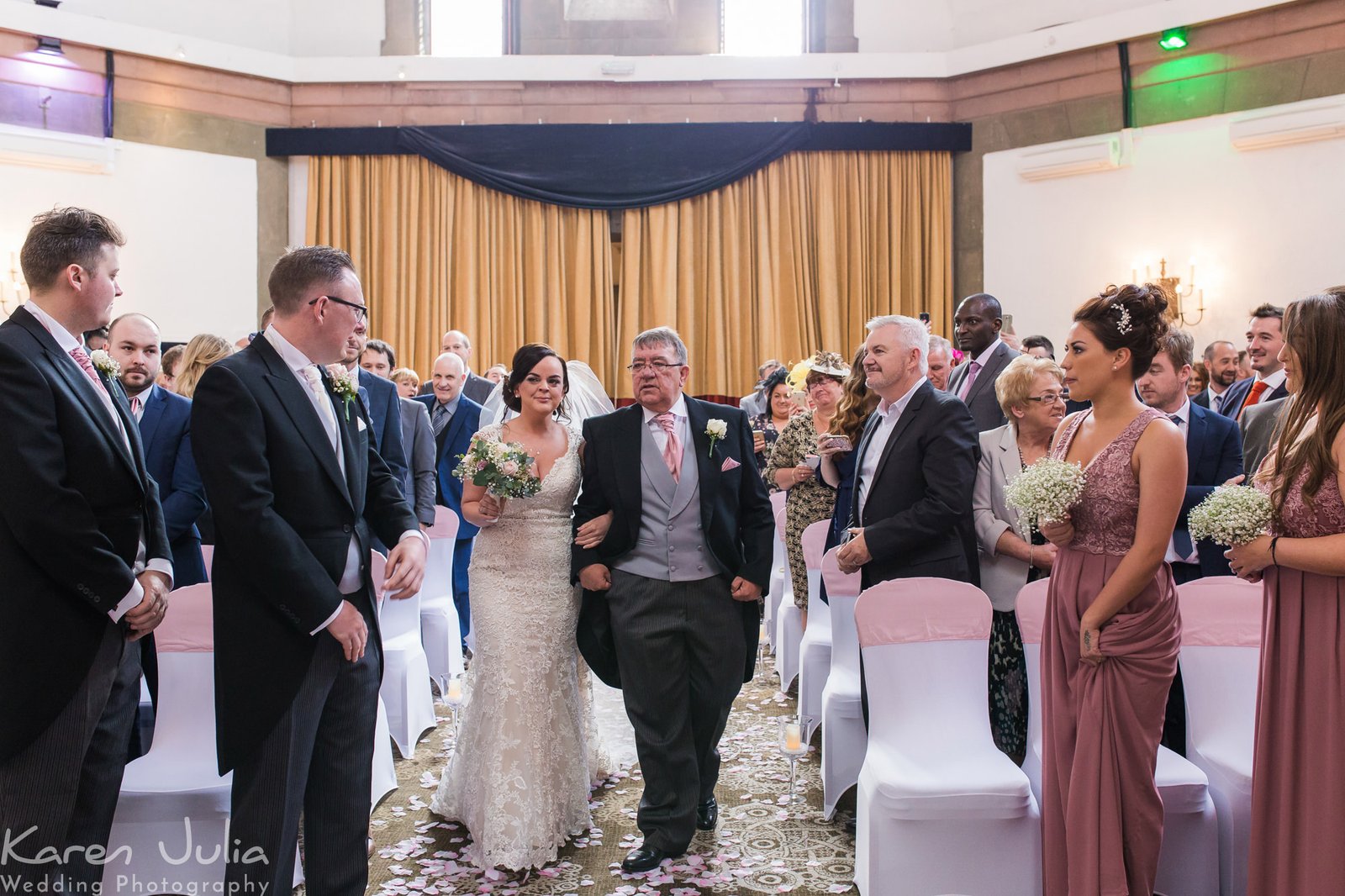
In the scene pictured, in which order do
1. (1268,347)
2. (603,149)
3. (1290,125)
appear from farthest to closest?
(603,149) < (1290,125) < (1268,347)

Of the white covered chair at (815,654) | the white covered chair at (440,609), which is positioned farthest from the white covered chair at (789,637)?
the white covered chair at (440,609)

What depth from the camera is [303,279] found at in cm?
282

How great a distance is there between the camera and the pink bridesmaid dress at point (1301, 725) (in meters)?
2.68

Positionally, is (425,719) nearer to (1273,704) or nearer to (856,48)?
(1273,704)

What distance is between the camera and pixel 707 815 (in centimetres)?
421

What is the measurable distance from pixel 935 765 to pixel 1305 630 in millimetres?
1167

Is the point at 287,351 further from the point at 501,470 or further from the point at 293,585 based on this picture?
the point at 501,470

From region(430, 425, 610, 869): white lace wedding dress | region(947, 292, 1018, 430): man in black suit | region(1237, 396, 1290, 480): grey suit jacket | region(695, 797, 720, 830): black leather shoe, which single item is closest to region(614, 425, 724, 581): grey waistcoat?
region(430, 425, 610, 869): white lace wedding dress

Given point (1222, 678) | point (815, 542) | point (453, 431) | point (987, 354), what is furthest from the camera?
point (453, 431)

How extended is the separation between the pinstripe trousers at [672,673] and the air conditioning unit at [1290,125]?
8005 millimetres

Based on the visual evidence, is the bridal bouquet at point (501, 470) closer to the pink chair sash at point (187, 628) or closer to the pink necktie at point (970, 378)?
the pink chair sash at point (187, 628)

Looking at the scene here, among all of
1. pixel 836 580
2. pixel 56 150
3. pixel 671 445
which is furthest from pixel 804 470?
pixel 56 150

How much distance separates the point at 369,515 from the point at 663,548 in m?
1.15

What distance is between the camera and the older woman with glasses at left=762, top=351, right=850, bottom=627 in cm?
598
